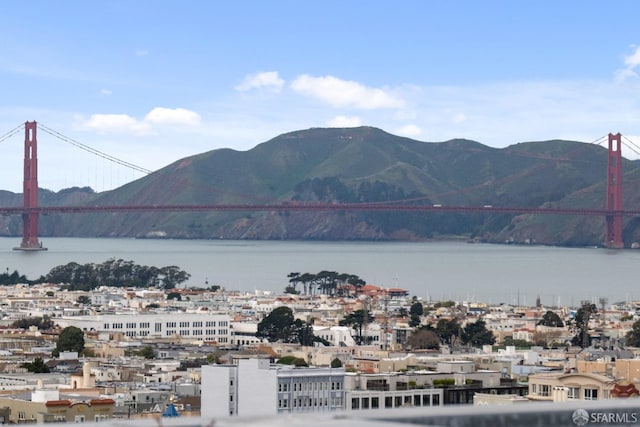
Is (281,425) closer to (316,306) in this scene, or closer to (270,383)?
(270,383)

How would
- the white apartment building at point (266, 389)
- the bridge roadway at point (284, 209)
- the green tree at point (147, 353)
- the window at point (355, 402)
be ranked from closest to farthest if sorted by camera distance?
the white apartment building at point (266, 389), the window at point (355, 402), the green tree at point (147, 353), the bridge roadway at point (284, 209)

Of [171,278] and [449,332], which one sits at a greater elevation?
[171,278]

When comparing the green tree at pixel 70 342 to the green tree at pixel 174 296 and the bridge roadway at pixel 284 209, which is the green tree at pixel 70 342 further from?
the bridge roadway at pixel 284 209

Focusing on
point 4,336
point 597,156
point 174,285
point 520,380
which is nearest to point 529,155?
point 597,156

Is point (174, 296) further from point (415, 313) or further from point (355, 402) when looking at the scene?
point (355, 402)

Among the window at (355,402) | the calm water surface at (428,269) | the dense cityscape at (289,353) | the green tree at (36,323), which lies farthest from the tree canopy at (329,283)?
the window at (355,402)

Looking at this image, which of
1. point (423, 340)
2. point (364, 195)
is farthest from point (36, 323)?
point (364, 195)
